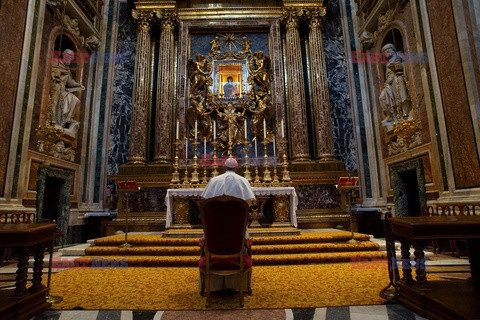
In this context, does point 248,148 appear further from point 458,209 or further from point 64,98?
point 458,209

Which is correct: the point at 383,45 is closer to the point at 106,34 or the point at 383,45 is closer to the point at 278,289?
the point at 278,289

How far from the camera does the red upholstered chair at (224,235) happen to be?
11.3 feet

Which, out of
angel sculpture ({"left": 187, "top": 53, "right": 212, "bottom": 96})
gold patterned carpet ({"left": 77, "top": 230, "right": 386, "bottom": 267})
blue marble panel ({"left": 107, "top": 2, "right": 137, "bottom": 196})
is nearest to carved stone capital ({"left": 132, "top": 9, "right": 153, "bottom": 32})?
blue marble panel ({"left": 107, "top": 2, "right": 137, "bottom": 196})

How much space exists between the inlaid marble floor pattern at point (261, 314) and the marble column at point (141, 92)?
6.46 meters

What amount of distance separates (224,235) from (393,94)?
279 inches

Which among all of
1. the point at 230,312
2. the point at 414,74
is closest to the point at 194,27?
the point at 414,74

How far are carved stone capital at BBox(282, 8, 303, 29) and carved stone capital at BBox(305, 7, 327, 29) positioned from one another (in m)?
0.31

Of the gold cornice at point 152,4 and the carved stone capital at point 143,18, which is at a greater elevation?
the gold cornice at point 152,4

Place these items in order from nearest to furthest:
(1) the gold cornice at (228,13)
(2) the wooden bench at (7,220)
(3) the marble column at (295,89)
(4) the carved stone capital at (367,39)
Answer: (2) the wooden bench at (7,220)
(3) the marble column at (295,89)
(4) the carved stone capital at (367,39)
(1) the gold cornice at (228,13)

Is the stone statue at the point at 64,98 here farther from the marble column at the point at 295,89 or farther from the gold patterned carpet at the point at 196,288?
the marble column at the point at 295,89

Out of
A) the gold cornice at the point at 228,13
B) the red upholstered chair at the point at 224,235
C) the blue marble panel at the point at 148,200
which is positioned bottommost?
the red upholstered chair at the point at 224,235

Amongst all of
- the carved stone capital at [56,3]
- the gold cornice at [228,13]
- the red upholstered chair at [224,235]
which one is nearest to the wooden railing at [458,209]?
the red upholstered chair at [224,235]

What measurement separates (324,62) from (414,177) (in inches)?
178

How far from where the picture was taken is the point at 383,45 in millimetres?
9352
